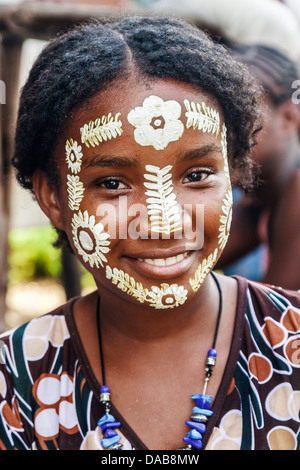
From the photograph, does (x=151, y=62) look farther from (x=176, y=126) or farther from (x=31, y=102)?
(x=31, y=102)

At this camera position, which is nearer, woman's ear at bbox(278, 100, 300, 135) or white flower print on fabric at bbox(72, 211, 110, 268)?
white flower print on fabric at bbox(72, 211, 110, 268)

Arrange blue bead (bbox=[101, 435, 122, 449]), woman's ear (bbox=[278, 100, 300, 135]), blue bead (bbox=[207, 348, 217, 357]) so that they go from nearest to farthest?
blue bead (bbox=[101, 435, 122, 449]) < blue bead (bbox=[207, 348, 217, 357]) < woman's ear (bbox=[278, 100, 300, 135])

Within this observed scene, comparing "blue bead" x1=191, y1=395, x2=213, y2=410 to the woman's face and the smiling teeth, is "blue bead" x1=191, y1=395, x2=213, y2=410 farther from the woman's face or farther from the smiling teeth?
the smiling teeth

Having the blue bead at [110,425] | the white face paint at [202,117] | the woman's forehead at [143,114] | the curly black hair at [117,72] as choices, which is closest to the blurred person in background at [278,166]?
the curly black hair at [117,72]

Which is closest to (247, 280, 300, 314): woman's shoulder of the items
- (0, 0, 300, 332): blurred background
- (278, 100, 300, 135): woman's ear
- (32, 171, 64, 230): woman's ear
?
(32, 171, 64, 230): woman's ear

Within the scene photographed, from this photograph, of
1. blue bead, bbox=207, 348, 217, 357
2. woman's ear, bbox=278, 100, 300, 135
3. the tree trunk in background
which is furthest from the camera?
woman's ear, bbox=278, 100, 300, 135

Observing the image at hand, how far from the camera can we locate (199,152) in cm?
158

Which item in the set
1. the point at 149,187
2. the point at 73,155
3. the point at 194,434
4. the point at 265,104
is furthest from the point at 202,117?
the point at 265,104

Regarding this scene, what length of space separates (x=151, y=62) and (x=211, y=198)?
0.42 metres

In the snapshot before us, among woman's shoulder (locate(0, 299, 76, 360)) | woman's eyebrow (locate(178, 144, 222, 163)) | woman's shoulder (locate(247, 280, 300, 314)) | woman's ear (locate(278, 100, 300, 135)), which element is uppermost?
woman's ear (locate(278, 100, 300, 135))

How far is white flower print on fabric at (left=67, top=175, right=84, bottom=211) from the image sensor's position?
5.36 ft

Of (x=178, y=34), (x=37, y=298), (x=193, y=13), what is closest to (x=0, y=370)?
(x=178, y=34)

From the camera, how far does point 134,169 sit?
1539 millimetres

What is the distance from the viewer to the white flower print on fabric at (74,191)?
5.36ft
